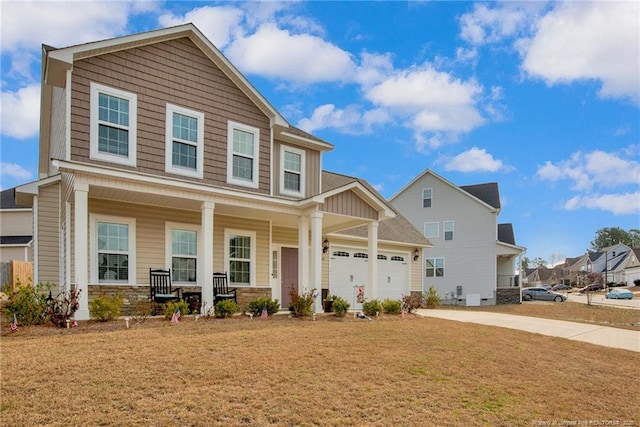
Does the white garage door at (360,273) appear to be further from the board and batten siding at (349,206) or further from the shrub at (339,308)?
the shrub at (339,308)

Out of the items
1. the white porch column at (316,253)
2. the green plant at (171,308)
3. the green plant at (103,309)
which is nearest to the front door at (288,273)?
the white porch column at (316,253)

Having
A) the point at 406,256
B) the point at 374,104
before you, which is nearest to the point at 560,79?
the point at 374,104

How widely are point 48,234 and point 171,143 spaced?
4.10 m

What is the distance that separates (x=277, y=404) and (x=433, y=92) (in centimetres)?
1488

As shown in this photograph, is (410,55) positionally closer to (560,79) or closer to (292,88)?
(292,88)

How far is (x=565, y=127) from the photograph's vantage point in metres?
20.3

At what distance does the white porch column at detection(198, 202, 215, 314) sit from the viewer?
33.4ft

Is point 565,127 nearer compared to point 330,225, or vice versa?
point 330,225

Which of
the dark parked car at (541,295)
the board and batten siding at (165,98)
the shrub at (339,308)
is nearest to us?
the board and batten siding at (165,98)

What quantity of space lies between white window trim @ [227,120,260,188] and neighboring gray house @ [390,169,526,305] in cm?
1879

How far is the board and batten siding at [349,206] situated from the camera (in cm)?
1213

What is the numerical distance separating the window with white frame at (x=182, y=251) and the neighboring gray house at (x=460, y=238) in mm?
19301

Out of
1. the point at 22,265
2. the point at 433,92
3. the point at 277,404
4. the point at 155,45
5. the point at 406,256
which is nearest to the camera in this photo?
the point at 277,404

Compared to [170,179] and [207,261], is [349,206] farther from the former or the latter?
[170,179]
